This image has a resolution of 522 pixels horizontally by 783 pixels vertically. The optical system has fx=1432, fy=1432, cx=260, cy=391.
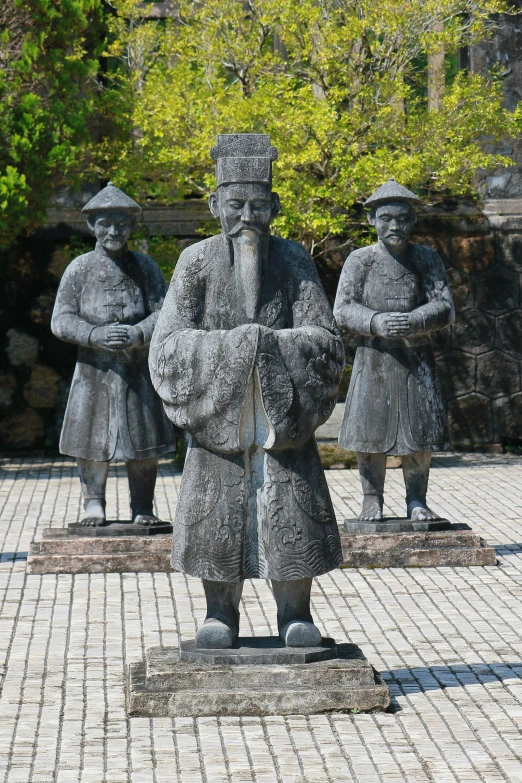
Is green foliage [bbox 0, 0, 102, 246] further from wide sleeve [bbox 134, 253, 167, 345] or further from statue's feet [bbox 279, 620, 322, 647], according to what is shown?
statue's feet [bbox 279, 620, 322, 647]

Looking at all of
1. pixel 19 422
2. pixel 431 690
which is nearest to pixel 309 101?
pixel 19 422

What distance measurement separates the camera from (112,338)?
7.98 meters

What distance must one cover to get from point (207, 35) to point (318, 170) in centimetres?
146

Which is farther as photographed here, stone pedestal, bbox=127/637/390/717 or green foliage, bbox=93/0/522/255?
green foliage, bbox=93/0/522/255

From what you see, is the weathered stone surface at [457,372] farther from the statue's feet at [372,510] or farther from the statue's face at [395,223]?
the statue's face at [395,223]

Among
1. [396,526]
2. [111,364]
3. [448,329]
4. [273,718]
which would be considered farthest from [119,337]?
[448,329]

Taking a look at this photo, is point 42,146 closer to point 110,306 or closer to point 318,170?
point 318,170

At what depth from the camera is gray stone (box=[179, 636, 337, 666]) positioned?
5.41m

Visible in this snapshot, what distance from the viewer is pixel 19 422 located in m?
13.2

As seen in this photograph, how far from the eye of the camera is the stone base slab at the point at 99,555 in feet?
26.4

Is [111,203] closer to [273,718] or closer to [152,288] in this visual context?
[152,288]

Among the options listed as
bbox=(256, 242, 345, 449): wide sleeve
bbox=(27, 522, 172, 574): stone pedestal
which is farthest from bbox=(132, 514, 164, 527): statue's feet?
bbox=(256, 242, 345, 449): wide sleeve

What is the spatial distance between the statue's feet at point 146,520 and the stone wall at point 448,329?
499cm

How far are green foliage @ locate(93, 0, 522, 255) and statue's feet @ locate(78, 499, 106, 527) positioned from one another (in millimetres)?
4016
